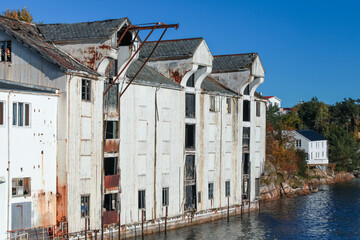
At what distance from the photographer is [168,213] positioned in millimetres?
51594

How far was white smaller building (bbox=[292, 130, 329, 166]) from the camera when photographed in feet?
438

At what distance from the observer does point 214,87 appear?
60812 mm

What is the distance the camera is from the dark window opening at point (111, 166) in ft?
146

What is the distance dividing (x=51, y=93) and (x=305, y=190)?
2591 inches

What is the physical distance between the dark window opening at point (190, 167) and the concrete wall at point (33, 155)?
17.3 m

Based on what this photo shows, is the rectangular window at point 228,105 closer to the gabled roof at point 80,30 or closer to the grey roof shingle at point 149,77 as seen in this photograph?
the grey roof shingle at point 149,77

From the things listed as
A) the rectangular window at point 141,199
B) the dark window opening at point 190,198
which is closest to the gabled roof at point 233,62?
the dark window opening at point 190,198

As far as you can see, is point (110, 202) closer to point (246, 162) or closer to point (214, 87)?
point (214, 87)

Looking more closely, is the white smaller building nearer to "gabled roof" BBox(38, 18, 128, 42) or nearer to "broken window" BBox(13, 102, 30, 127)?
"gabled roof" BBox(38, 18, 128, 42)

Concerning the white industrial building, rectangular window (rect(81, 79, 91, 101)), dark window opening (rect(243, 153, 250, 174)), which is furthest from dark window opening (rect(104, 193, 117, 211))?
dark window opening (rect(243, 153, 250, 174))

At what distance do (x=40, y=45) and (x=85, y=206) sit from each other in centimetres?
1182

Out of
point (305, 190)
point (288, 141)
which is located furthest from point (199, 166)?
point (288, 141)

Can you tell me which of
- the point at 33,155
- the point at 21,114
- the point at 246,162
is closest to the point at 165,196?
the point at 33,155

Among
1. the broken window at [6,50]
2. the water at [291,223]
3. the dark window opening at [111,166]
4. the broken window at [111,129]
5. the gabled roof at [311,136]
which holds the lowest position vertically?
the water at [291,223]
